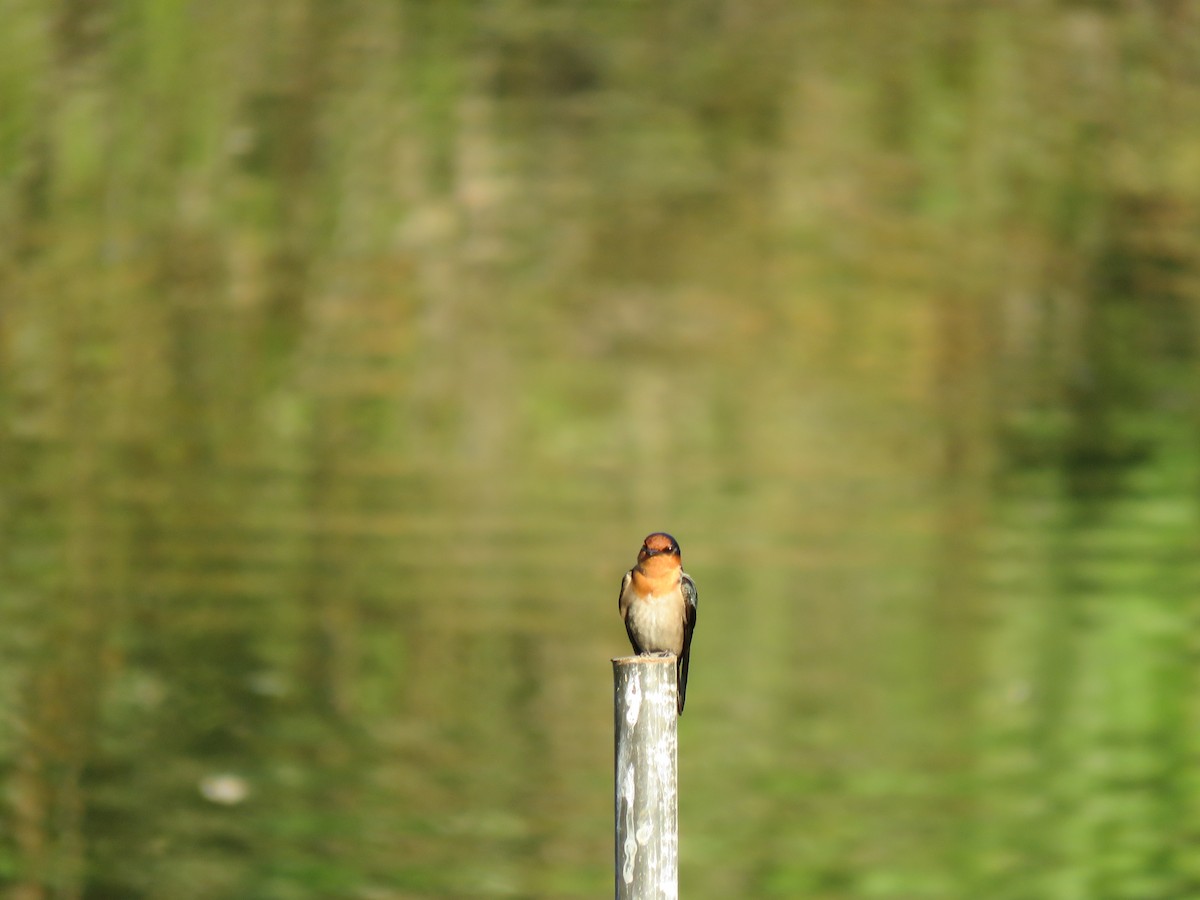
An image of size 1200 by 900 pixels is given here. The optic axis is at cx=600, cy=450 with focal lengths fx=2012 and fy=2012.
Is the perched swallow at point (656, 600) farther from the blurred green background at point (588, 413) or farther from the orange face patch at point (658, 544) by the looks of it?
the blurred green background at point (588, 413)

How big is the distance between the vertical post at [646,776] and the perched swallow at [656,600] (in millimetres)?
872

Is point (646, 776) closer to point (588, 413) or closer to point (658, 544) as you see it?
point (658, 544)

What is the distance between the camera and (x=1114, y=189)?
2075 cm

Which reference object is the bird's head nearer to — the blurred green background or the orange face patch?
the orange face patch

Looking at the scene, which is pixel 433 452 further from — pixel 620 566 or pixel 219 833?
pixel 219 833

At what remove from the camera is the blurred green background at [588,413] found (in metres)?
12.6

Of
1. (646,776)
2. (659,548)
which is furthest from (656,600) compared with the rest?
(646,776)

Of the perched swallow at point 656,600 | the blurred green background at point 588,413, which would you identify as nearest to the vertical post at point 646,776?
the perched swallow at point 656,600

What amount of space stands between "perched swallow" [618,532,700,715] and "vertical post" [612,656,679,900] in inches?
34.3

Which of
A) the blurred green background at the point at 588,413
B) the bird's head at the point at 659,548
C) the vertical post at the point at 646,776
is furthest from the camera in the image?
the blurred green background at the point at 588,413

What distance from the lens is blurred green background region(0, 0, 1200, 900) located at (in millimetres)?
12609

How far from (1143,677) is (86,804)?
7356 millimetres

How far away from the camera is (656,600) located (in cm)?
487

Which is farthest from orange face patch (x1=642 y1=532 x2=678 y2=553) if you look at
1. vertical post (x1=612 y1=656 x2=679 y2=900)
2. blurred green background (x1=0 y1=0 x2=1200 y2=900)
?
blurred green background (x1=0 y1=0 x2=1200 y2=900)
